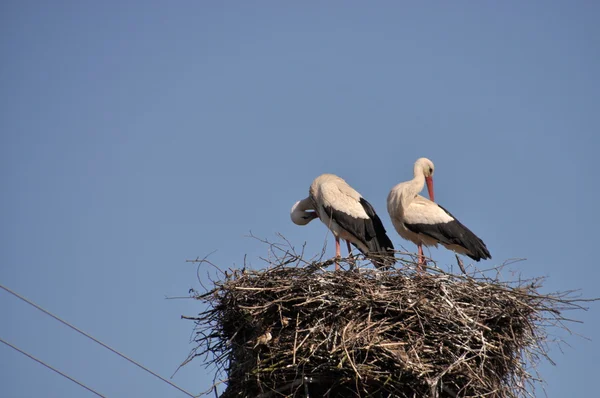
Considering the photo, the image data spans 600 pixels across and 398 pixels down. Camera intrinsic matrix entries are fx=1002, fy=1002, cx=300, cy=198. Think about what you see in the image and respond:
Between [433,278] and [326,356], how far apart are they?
132cm

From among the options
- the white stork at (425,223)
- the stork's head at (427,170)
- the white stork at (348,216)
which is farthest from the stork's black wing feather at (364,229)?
the stork's head at (427,170)

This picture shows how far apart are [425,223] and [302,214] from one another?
5.05ft

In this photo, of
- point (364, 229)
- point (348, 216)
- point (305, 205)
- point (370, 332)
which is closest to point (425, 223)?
point (364, 229)

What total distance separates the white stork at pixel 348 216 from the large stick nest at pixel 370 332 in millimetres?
2712

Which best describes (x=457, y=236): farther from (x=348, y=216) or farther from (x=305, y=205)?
(x=305, y=205)

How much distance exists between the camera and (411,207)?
12234mm

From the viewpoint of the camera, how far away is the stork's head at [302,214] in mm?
12469

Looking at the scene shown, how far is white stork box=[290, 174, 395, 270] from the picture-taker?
38.5ft

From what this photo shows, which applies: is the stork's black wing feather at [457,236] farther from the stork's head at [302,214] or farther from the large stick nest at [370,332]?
the large stick nest at [370,332]

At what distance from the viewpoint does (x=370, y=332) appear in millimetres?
8250

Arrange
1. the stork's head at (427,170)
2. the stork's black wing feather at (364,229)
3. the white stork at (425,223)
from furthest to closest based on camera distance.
A: 1. the stork's head at (427,170)
2. the white stork at (425,223)
3. the stork's black wing feather at (364,229)

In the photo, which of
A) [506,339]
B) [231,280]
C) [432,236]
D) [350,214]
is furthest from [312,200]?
[506,339]

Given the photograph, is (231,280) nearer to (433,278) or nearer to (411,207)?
(433,278)

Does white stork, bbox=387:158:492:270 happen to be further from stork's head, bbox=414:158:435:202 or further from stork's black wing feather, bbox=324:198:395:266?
stork's black wing feather, bbox=324:198:395:266
